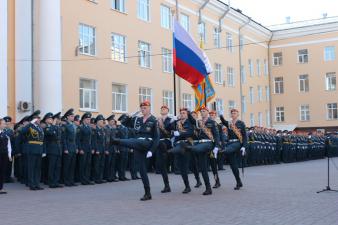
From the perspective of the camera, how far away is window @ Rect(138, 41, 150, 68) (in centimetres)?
2838

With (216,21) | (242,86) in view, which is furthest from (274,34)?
(216,21)

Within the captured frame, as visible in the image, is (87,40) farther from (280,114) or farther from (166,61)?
(280,114)

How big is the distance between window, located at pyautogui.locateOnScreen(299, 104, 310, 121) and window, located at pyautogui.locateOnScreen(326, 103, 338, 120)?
185cm

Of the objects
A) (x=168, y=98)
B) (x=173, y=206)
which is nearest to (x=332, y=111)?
(x=168, y=98)

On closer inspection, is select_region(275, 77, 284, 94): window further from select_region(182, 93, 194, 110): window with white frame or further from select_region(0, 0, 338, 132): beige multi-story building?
select_region(182, 93, 194, 110): window with white frame

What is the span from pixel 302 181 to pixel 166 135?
445 centimetres

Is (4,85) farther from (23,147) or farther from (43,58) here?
(23,147)

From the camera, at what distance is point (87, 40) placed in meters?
24.4

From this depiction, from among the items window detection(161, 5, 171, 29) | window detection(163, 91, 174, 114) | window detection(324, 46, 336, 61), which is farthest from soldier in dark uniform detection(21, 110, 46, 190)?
window detection(324, 46, 336, 61)

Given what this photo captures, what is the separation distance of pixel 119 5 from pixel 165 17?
486 cm

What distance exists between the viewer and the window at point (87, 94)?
78.9 ft

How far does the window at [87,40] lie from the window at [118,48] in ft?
4.90

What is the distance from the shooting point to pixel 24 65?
21.0 m

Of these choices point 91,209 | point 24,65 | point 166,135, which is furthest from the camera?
point 24,65
